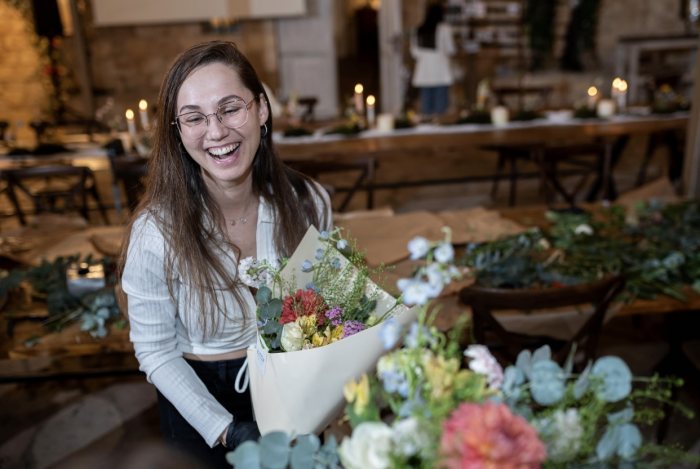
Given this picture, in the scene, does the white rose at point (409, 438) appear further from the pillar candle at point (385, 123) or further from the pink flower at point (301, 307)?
the pillar candle at point (385, 123)

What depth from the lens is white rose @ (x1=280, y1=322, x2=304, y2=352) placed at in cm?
94

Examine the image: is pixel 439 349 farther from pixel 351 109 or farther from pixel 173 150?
pixel 351 109

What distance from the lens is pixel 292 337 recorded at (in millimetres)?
936

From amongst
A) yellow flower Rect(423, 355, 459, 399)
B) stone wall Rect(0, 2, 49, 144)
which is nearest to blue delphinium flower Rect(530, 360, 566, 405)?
yellow flower Rect(423, 355, 459, 399)

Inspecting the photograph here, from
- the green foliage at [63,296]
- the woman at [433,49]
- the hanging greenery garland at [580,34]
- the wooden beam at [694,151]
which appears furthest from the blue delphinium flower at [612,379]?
the hanging greenery garland at [580,34]

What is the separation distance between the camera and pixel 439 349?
688 millimetres

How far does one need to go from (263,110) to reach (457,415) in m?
0.90

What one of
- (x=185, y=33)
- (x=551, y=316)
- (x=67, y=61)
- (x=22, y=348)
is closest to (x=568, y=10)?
(x=185, y=33)

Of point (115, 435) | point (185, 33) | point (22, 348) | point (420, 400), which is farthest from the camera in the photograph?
point (185, 33)

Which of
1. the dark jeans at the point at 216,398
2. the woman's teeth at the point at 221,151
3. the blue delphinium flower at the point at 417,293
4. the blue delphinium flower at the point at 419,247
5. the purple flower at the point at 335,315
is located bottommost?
the dark jeans at the point at 216,398

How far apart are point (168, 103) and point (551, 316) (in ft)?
4.06

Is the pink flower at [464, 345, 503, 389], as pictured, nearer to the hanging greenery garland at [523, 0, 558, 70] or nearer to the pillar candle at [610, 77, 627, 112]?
the pillar candle at [610, 77, 627, 112]

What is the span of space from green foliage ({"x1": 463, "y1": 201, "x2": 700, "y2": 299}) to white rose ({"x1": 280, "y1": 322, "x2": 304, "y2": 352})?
3.76 ft

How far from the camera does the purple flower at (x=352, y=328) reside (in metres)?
0.96
